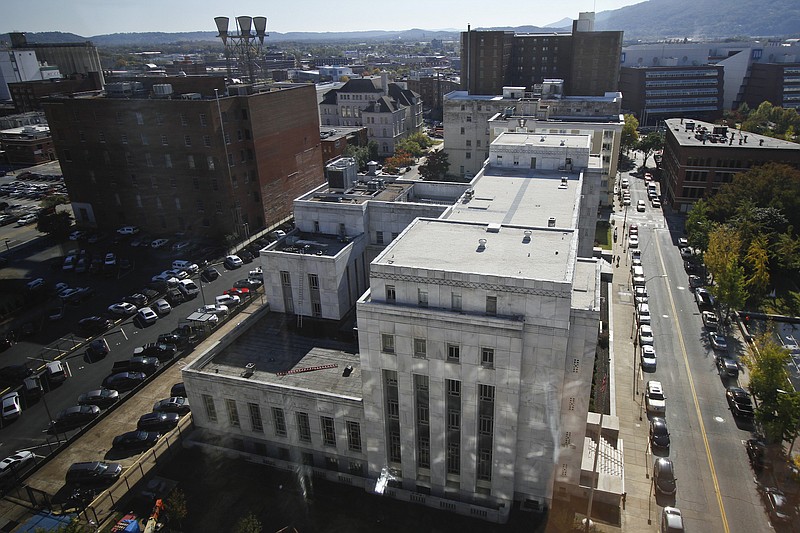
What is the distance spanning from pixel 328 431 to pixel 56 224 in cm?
7473

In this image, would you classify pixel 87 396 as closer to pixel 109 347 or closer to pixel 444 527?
pixel 109 347

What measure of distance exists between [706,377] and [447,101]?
75183 millimetres

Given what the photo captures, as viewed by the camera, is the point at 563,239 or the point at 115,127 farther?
the point at 115,127

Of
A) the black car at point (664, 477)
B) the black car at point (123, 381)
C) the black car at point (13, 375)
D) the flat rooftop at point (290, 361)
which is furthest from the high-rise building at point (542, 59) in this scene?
the black car at point (13, 375)

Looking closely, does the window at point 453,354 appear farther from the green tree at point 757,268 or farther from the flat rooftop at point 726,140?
the flat rooftop at point 726,140

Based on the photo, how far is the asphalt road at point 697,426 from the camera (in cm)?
3655

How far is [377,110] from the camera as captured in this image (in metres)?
143

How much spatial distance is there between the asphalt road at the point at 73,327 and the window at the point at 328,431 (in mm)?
24597

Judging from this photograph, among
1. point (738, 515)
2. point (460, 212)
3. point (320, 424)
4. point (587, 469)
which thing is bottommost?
point (738, 515)

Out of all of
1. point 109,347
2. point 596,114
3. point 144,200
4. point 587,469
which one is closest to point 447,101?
point 596,114

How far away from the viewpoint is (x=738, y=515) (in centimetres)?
3597

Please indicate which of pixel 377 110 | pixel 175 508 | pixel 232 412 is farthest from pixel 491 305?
pixel 377 110

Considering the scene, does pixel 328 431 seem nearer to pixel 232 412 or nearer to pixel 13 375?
pixel 232 412

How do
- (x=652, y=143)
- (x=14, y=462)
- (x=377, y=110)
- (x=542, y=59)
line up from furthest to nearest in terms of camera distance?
(x=377, y=110)
(x=652, y=143)
(x=542, y=59)
(x=14, y=462)
